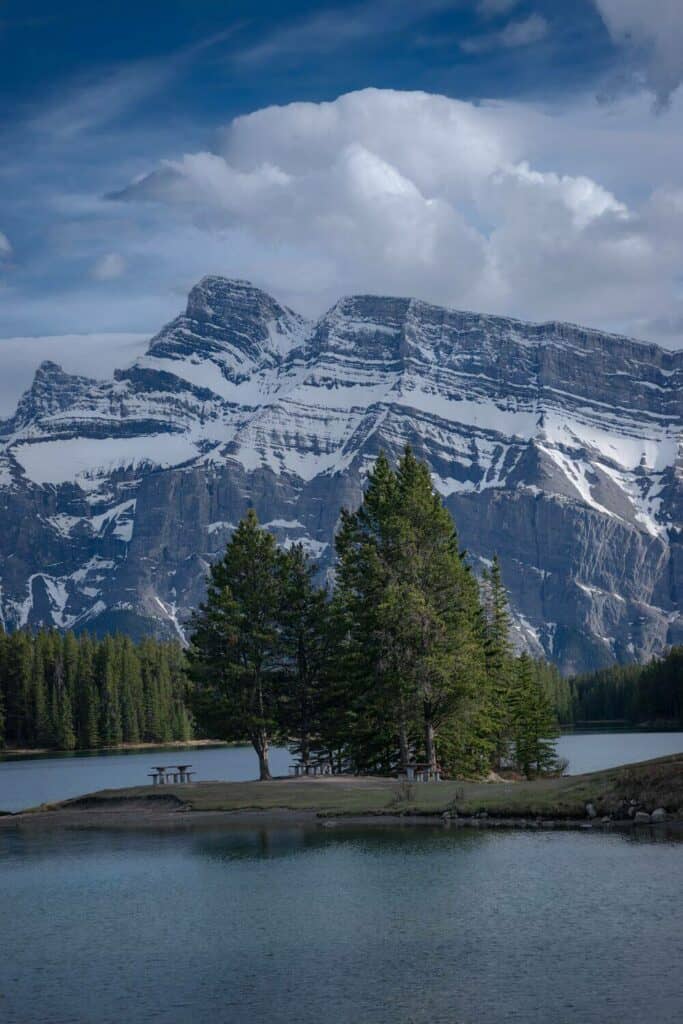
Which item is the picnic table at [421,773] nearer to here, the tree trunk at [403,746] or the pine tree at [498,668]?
the tree trunk at [403,746]

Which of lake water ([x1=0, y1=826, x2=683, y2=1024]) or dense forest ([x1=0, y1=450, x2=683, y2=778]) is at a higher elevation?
dense forest ([x1=0, y1=450, x2=683, y2=778])

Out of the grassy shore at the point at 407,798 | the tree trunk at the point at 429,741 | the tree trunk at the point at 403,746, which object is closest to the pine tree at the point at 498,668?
the tree trunk at the point at 429,741

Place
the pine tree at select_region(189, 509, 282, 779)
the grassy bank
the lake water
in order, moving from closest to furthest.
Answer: the lake water
the grassy bank
the pine tree at select_region(189, 509, 282, 779)

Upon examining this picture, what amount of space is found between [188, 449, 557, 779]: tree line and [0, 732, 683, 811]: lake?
20.1 meters

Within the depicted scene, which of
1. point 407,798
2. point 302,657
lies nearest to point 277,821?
point 407,798

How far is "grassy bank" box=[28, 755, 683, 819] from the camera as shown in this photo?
56.9m

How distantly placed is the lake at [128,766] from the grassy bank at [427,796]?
66.7 feet

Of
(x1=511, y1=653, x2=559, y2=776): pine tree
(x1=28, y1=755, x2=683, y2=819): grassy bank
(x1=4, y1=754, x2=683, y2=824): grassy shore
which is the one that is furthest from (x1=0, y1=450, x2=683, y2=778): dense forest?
(x1=511, y1=653, x2=559, y2=776): pine tree

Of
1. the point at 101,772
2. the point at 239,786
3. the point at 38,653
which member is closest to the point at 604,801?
the point at 239,786

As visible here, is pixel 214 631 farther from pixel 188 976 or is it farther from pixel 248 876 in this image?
pixel 188 976

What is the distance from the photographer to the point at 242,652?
79.6m

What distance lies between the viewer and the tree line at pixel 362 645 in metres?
75.4

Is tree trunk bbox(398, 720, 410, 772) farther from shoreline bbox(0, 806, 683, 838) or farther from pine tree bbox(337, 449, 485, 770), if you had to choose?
shoreline bbox(0, 806, 683, 838)

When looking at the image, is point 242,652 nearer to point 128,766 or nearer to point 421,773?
point 421,773
